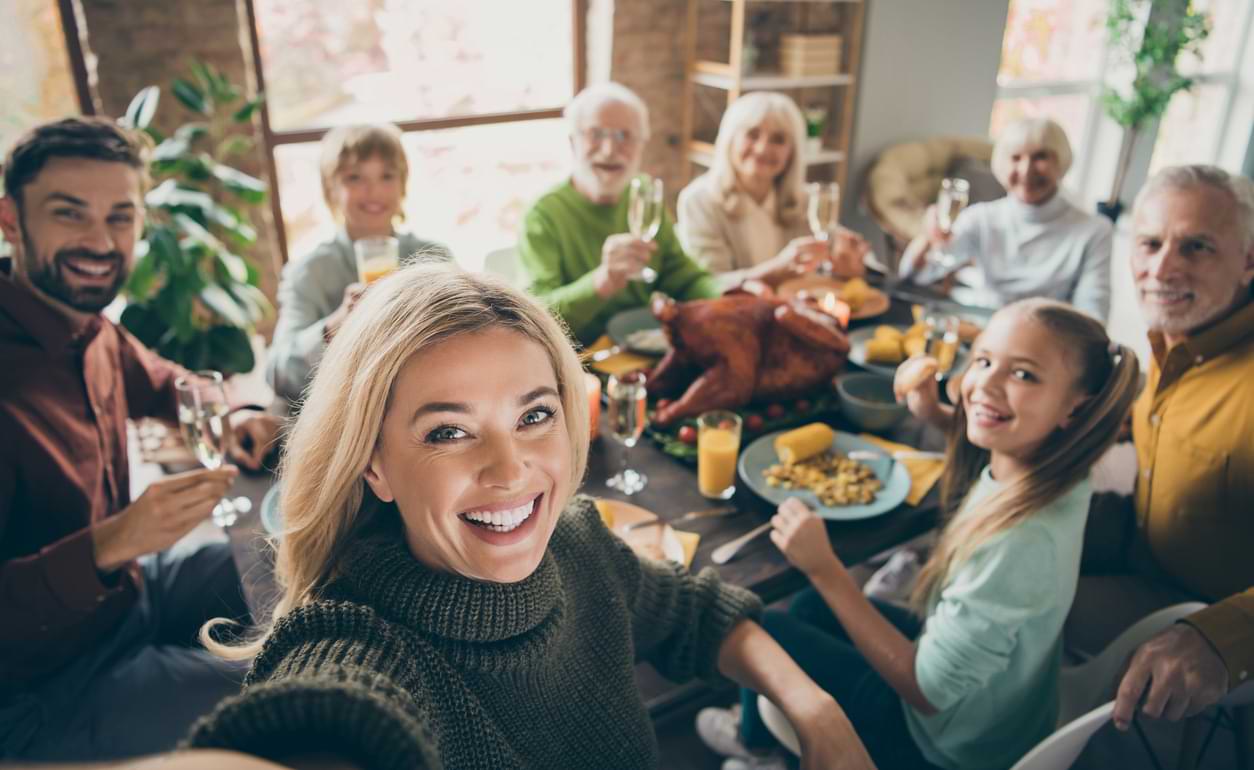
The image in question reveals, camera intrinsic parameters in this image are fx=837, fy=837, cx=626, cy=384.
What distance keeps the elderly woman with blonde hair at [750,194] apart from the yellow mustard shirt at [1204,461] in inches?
54.5

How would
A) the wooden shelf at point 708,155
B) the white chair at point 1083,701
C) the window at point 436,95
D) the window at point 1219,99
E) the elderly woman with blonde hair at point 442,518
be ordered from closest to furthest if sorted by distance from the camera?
the elderly woman with blonde hair at point 442,518
the white chair at point 1083,701
the window at point 436,95
the wooden shelf at point 708,155
the window at point 1219,99

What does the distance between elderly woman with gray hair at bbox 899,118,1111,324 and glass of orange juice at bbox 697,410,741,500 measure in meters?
1.40

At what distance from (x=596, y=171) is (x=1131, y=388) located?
1704 mm

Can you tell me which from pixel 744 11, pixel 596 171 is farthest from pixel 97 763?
pixel 744 11

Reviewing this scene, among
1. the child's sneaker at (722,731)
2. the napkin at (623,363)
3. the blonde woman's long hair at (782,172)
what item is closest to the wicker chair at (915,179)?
the blonde woman's long hair at (782,172)

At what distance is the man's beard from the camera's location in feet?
4.92

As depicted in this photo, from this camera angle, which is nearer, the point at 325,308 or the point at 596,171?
the point at 325,308

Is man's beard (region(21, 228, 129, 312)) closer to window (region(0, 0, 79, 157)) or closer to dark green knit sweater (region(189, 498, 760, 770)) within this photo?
dark green knit sweater (region(189, 498, 760, 770))

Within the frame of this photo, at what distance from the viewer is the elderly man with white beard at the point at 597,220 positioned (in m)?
2.54

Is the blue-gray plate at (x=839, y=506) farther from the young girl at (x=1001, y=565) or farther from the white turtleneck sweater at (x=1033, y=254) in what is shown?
the white turtleneck sweater at (x=1033, y=254)

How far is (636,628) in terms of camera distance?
1147 mm

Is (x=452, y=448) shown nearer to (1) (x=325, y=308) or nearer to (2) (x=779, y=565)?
(2) (x=779, y=565)

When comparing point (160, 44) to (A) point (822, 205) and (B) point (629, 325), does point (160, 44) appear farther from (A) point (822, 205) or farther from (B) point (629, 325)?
(A) point (822, 205)

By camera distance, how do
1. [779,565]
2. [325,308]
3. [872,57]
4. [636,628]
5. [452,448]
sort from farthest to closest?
1. [872,57]
2. [325,308]
3. [779,565]
4. [636,628]
5. [452,448]
